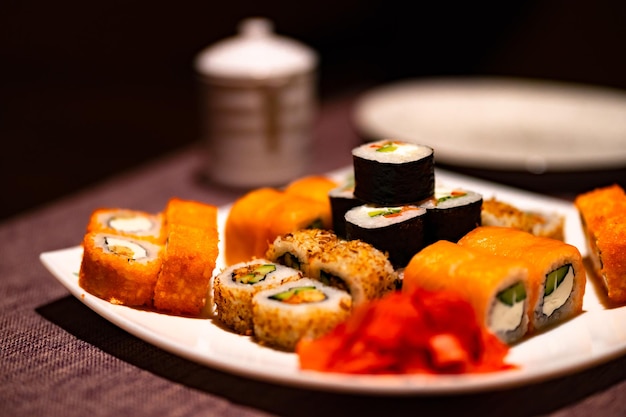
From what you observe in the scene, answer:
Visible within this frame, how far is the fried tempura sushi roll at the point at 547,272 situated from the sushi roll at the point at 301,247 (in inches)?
12.4

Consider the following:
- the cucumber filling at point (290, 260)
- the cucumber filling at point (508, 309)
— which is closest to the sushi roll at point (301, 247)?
the cucumber filling at point (290, 260)

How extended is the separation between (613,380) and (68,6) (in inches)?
174

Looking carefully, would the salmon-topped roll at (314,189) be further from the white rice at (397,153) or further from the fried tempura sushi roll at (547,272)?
the fried tempura sushi roll at (547,272)

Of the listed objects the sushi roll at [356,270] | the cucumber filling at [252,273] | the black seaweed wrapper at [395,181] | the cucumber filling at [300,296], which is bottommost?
the cucumber filling at [252,273]

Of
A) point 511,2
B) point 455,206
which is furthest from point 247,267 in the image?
point 511,2

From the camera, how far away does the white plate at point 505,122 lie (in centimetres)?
248

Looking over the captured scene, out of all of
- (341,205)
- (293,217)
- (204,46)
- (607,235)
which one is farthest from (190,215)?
(204,46)

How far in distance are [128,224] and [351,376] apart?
866 millimetres

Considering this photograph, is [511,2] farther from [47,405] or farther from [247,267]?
[47,405]

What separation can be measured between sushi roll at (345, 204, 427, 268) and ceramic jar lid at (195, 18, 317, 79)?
1.06 meters

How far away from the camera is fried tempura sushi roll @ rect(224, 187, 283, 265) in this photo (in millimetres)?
1815

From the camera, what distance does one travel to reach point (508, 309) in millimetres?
1419

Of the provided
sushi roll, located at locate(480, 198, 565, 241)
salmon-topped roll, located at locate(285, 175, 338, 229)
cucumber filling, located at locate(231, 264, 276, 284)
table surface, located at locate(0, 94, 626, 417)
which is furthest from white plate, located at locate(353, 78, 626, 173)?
table surface, located at locate(0, 94, 626, 417)

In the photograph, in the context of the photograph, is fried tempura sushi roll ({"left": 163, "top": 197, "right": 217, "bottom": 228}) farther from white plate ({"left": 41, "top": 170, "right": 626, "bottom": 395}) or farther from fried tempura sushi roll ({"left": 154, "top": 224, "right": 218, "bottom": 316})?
white plate ({"left": 41, "top": 170, "right": 626, "bottom": 395})
